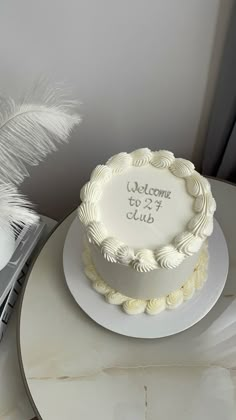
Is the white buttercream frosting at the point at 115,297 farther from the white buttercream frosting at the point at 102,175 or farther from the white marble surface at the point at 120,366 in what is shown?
the white buttercream frosting at the point at 102,175

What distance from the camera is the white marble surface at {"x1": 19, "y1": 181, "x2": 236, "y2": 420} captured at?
80 centimetres

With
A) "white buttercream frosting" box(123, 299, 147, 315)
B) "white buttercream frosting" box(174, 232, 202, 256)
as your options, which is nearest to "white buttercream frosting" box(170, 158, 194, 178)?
"white buttercream frosting" box(174, 232, 202, 256)

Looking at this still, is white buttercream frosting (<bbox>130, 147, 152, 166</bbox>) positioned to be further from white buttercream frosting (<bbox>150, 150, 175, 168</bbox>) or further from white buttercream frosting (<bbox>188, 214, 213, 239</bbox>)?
white buttercream frosting (<bbox>188, 214, 213, 239</bbox>)

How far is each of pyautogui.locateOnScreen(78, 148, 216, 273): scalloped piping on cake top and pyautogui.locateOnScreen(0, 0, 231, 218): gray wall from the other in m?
0.22

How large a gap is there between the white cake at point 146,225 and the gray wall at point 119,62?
22 cm

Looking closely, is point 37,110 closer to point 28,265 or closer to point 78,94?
point 78,94

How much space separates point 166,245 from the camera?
729 mm

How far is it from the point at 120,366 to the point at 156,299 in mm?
123

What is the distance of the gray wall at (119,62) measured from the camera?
2.77 feet

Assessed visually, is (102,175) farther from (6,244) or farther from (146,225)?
(6,244)

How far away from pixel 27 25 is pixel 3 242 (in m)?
0.37

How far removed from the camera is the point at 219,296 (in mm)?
877

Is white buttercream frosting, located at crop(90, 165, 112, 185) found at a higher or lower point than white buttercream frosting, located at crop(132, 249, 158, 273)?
higher

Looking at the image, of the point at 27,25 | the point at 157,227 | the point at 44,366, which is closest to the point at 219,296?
the point at 157,227
